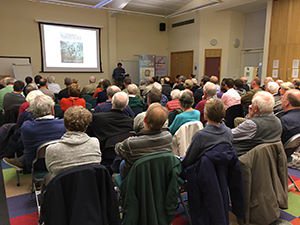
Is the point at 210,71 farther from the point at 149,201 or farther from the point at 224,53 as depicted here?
the point at 149,201

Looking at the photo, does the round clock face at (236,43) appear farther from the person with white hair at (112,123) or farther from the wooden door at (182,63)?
the person with white hair at (112,123)

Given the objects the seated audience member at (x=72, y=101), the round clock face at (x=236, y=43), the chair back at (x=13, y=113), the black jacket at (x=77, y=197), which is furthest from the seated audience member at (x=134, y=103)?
the round clock face at (x=236, y=43)

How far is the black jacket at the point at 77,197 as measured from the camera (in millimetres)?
1560

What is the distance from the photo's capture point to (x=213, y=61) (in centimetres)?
982

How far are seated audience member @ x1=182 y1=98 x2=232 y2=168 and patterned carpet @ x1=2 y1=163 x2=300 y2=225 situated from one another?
32.8 inches

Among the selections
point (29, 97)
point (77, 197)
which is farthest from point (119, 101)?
point (29, 97)

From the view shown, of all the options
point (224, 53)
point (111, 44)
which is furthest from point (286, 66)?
point (111, 44)

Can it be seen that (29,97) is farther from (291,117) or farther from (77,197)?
(291,117)

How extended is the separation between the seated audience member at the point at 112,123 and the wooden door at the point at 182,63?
809 centimetres

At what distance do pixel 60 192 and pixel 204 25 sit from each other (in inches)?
363

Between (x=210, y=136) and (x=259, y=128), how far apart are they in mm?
571

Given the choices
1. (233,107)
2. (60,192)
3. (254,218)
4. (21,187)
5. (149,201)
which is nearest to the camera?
(60,192)

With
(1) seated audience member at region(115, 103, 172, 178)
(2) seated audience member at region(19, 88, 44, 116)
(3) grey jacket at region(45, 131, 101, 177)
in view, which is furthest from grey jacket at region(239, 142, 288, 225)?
(2) seated audience member at region(19, 88, 44, 116)

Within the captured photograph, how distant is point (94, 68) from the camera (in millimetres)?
9797
